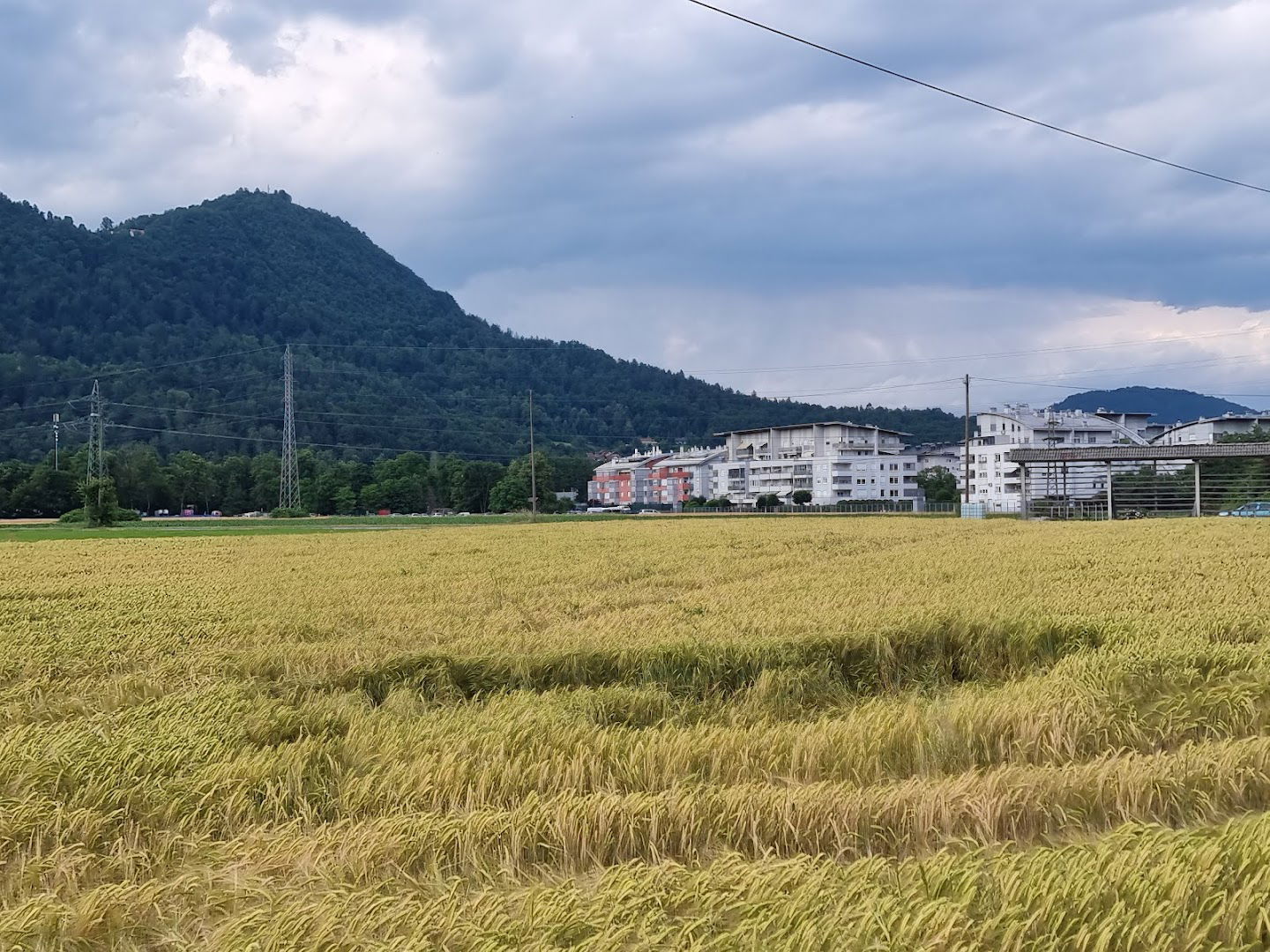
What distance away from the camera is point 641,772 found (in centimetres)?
550

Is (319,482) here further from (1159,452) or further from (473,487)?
(1159,452)

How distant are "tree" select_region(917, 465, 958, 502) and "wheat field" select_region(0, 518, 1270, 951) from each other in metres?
106

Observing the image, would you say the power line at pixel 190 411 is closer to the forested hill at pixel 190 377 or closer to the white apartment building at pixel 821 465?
the forested hill at pixel 190 377

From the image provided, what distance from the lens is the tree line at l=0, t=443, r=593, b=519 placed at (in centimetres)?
9512

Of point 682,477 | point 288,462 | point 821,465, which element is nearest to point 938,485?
point 821,465

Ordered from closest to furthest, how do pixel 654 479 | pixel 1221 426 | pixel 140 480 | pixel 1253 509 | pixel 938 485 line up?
pixel 1253 509, pixel 140 480, pixel 1221 426, pixel 938 485, pixel 654 479

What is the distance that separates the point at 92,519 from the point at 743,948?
5902 centimetres

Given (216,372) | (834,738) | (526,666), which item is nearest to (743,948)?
(834,738)

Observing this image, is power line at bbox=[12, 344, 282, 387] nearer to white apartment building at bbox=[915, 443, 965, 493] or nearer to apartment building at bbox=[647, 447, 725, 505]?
apartment building at bbox=[647, 447, 725, 505]

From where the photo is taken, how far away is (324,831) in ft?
14.8

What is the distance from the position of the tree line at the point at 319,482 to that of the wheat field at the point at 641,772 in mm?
86285

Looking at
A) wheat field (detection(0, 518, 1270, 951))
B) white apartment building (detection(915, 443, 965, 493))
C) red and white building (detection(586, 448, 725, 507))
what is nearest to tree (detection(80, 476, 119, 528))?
wheat field (detection(0, 518, 1270, 951))

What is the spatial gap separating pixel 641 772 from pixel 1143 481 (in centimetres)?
5425

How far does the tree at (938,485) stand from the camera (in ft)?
377
